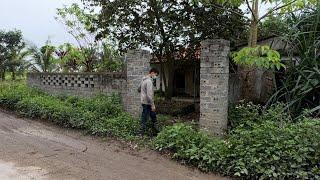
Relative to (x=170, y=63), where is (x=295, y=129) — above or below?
below

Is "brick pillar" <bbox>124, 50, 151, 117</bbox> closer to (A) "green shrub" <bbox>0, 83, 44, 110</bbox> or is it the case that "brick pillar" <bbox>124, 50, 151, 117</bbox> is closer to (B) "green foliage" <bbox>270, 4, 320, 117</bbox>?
(B) "green foliage" <bbox>270, 4, 320, 117</bbox>

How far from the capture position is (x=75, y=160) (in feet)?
22.2

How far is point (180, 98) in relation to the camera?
13.6 metres

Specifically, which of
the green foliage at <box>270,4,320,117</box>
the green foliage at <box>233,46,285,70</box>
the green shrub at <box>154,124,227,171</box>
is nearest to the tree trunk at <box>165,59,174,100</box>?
the green foliage at <box>270,4,320,117</box>

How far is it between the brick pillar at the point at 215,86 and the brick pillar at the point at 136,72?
1.99 m

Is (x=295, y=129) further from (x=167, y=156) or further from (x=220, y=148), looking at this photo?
(x=167, y=156)

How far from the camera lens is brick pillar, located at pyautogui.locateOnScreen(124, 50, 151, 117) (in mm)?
9523

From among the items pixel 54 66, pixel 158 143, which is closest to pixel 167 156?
pixel 158 143

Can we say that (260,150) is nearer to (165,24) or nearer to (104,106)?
(104,106)

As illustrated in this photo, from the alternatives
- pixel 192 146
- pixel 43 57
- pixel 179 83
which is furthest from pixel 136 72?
pixel 43 57

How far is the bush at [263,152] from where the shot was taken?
5.79 m

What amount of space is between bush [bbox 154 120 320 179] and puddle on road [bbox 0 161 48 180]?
2347 mm

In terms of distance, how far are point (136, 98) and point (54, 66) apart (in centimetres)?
1034

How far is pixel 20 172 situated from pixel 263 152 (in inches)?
149
